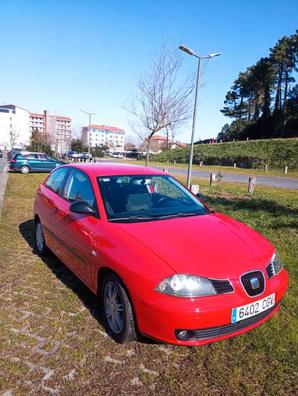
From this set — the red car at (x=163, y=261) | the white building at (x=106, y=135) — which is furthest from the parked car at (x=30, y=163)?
the white building at (x=106, y=135)

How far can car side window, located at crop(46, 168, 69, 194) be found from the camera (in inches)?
191

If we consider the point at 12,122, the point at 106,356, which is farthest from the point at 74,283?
the point at 12,122

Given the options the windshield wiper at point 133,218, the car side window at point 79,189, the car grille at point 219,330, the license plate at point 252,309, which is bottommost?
the car grille at point 219,330

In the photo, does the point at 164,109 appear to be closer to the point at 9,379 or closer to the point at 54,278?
the point at 54,278

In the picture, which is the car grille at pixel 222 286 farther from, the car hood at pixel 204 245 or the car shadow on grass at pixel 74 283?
the car shadow on grass at pixel 74 283

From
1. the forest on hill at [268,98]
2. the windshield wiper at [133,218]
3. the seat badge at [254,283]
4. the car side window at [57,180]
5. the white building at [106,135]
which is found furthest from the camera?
the white building at [106,135]

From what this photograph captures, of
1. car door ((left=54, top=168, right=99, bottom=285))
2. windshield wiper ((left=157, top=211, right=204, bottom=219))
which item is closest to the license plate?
windshield wiper ((left=157, top=211, right=204, bottom=219))

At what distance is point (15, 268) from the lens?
15.6 ft

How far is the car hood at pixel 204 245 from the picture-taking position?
2.71m

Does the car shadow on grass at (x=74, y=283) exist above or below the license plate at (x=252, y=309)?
below

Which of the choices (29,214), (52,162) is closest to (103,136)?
(52,162)

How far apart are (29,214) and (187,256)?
656 cm

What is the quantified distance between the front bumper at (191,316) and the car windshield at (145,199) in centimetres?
105

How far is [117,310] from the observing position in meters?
3.07
